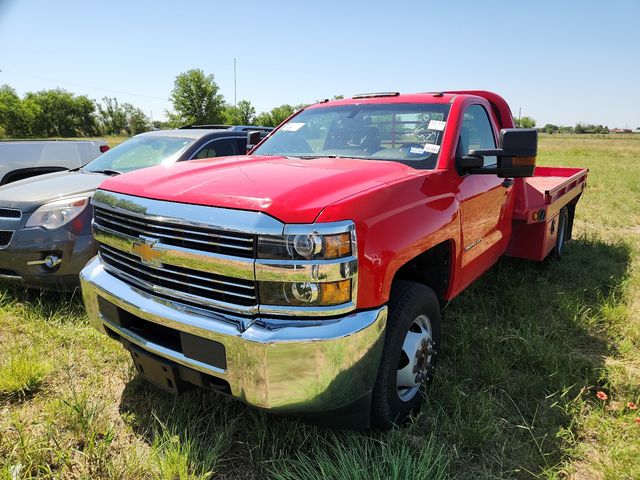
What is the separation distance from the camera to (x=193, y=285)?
6.40ft

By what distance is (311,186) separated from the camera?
6.61 ft

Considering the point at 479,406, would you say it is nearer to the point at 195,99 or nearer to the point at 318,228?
the point at 318,228

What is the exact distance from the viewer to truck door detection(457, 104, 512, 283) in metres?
2.87

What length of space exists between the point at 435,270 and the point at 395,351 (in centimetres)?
79

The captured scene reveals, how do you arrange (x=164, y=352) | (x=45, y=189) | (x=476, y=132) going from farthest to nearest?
(x=45, y=189) → (x=476, y=132) → (x=164, y=352)

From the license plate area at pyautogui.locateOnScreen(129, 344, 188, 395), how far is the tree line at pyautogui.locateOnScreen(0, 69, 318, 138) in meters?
57.9

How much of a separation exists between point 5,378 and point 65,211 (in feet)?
4.92

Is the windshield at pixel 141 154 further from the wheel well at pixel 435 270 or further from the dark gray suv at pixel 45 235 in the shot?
the wheel well at pixel 435 270

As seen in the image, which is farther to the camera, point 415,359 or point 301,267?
point 415,359

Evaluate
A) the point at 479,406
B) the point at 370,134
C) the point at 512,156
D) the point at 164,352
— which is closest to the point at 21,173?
the point at 370,134

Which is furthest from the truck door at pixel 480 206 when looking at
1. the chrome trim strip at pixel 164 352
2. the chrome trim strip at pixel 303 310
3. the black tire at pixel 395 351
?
the chrome trim strip at pixel 164 352

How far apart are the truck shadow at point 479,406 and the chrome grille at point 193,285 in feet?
2.47

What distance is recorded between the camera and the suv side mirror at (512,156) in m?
2.60

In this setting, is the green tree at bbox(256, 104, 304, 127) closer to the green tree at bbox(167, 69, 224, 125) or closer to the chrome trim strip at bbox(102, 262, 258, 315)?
the green tree at bbox(167, 69, 224, 125)
